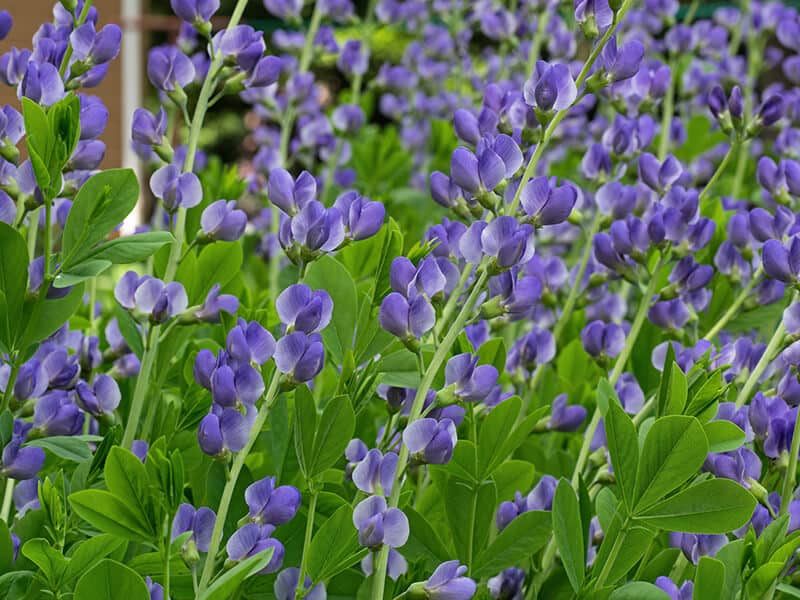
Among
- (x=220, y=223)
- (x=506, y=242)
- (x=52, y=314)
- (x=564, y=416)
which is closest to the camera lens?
(x=506, y=242)

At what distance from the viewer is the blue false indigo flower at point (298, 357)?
0.71 m

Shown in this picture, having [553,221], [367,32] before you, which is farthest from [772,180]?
[367,32]

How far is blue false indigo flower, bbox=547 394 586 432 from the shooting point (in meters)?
1.07

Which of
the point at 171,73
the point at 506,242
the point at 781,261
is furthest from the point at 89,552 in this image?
the point at 781,261

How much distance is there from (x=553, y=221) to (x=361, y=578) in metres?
0.33

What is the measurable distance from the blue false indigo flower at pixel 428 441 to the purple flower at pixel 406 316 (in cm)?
6

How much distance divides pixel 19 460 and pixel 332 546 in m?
0.25

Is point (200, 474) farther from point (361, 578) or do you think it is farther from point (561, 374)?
point (561, 374)

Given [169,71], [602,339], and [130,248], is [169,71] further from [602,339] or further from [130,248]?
[602,339]

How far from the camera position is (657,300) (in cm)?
115

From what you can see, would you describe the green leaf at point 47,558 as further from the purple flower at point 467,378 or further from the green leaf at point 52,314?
the purple flower at point 467,378

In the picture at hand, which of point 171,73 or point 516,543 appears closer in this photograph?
point 516,543

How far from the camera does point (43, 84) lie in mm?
857

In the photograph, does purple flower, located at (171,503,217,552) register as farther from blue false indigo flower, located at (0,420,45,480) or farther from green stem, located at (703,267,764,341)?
green stem, located at (703,267,764,341)
